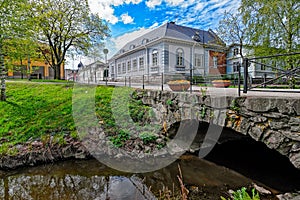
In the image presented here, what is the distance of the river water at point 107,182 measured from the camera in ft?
14.3

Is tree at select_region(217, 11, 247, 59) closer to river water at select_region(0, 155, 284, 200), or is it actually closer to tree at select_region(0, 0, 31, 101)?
river water at select_region(0, 155, 284, 200)

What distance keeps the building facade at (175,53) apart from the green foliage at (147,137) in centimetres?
930

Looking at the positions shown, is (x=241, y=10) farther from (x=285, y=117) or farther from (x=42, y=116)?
(x=42, y=116)

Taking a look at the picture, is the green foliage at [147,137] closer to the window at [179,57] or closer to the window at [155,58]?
the window at [155,58]

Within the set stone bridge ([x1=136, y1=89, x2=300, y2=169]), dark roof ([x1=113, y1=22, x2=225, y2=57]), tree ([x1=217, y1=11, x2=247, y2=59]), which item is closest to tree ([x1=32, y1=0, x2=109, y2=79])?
dark roof ([x1=113, y1=22, x2=225, y2=57])

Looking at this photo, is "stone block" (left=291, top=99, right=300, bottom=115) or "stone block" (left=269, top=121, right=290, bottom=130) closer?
"stone block" (left=291, top=99, right=300, bottom=115)

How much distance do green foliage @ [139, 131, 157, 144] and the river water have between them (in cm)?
123

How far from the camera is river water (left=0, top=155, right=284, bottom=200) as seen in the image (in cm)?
436

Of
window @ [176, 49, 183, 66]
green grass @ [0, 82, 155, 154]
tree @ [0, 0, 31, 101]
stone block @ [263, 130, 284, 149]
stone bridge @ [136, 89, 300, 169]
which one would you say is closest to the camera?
stone bridge @ [136, 89, 300, 169]

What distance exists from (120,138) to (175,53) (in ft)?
39.8

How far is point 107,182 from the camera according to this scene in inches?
192

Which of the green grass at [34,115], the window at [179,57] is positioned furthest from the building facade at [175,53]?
the green grass at [34,115]

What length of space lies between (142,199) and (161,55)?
14.0 m

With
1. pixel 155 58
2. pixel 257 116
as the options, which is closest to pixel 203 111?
pixel 257 116
